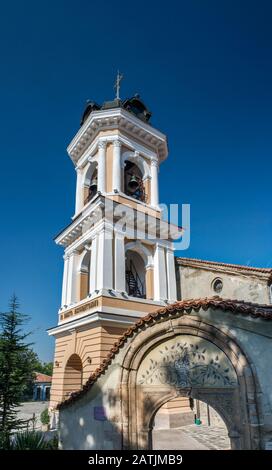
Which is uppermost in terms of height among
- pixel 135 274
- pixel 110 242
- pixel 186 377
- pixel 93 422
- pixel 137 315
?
pixel 110 242

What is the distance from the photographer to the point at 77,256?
17.9 meters

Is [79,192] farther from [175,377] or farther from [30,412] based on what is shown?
[30,412]

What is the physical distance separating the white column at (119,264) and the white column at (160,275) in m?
2.24

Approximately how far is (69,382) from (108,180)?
10110mm

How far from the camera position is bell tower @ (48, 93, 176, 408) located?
14.4m

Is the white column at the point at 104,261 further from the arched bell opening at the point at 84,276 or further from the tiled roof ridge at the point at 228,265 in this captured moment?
the tiled roof ridge at the point at 228,265

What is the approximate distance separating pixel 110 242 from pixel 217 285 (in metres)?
5.73

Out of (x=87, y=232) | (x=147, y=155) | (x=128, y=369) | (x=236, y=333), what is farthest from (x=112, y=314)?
(x=147, y=155)

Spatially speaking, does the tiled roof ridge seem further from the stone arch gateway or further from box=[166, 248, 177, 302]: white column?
the stone arch gateway

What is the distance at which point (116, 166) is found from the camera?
17.2m

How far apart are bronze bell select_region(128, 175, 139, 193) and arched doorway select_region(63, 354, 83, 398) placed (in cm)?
905

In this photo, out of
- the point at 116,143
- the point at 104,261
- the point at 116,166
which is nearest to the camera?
the point at 104,261

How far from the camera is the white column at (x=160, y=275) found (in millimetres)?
16547

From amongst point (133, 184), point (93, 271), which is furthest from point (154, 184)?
point (93, 271)
